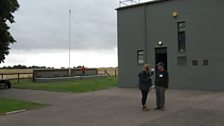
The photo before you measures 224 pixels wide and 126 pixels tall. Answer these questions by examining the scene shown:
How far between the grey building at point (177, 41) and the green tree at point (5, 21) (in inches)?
318

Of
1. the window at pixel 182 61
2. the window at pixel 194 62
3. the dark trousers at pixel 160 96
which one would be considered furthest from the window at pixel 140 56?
the dark trousers at pixel 160 96

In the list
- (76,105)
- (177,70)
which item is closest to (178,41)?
(177,70)

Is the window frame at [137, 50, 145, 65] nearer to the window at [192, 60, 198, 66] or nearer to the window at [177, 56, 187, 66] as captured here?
the window at [177, 56, 187, 66]

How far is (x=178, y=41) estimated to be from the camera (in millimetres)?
24906

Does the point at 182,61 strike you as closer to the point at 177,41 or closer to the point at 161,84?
the point at 177,41

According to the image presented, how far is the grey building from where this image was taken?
2305 cm

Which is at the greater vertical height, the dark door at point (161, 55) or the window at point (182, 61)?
the dark door at point (161, 55)

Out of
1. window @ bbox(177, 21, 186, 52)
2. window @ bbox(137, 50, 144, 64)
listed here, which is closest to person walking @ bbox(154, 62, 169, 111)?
window @ bbox(177, 21, 186, 52)

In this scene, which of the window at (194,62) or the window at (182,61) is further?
the window at (182,61)

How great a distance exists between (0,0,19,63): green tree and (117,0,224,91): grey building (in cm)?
807

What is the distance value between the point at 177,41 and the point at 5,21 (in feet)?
40.9

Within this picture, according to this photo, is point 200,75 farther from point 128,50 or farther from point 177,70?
point 128,50

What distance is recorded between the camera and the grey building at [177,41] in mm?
23047

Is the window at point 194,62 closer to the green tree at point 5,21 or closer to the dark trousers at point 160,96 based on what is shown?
the dark trousers at point 160,96
